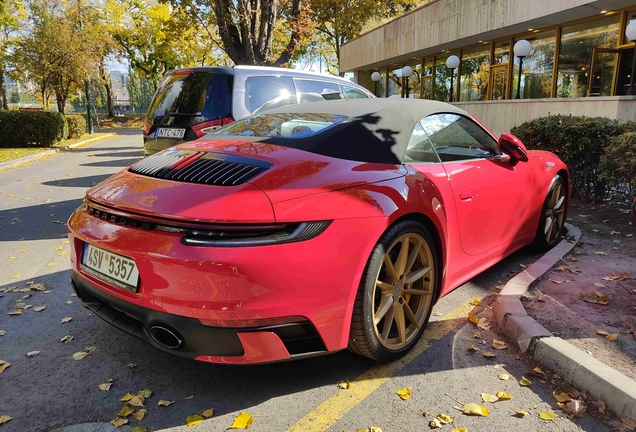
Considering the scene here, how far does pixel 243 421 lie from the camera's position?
7.37 ft

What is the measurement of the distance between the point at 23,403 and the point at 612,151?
6.21 meters

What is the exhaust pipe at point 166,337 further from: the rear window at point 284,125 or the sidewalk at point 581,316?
the sidewalk at point 581,316

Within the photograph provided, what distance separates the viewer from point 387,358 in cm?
267

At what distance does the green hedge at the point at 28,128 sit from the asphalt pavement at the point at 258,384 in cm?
1552

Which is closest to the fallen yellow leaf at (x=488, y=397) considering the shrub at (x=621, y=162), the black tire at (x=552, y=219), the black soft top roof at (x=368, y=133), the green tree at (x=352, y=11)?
the black soft top roof at (x=368, y=133)

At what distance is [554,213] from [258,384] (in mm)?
3487

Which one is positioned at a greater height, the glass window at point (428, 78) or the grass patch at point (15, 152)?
the glass window at point (428, 78)

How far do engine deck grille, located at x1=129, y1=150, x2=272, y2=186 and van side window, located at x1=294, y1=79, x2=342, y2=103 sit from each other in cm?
415

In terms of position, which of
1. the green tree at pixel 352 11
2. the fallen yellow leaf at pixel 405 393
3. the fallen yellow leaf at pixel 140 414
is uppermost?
the green tree at pixel 352 11

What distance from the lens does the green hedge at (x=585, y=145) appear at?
647cm

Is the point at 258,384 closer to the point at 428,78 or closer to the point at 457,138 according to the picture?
the point at 457,138

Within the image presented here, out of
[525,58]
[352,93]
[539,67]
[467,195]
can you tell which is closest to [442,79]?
[525,58]

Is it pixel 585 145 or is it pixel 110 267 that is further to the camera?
pixel 585 145

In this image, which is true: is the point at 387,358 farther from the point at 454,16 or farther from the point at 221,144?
the point at 454,16
